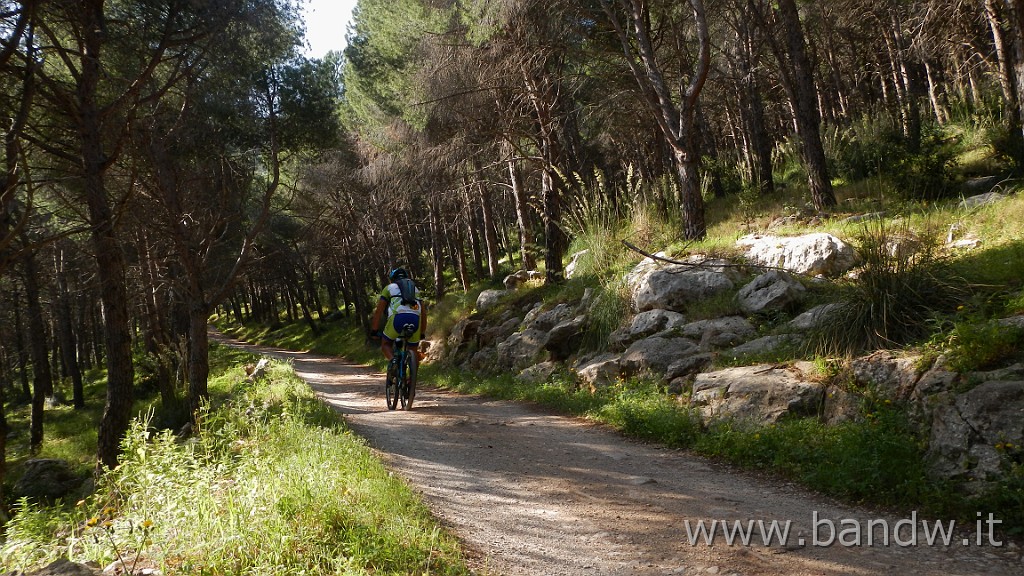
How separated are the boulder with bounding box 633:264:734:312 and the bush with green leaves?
121 inches

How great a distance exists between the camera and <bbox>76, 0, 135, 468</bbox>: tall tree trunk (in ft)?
26.1

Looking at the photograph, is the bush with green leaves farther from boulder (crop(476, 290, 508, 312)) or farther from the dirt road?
boulder (crop(476, 290, 508, 312))

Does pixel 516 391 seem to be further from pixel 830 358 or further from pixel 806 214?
pixel 806 214

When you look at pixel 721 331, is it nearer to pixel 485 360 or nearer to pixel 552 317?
pixel 552 317

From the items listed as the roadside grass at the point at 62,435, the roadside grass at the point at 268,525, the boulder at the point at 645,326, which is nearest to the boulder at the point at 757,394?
the boulder at the point at 645,326

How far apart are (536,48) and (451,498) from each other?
10.7 m

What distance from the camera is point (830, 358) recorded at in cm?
543

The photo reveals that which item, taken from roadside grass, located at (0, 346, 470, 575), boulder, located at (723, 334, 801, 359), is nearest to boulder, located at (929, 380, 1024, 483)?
boulder, located at (723, 334, 801, 359)

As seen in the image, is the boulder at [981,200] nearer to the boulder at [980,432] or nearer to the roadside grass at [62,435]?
the boulder at [980,432]

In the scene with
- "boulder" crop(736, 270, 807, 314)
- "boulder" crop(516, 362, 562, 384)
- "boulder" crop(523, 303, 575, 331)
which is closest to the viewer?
"boulder" crop(736, 270, 807, 314)

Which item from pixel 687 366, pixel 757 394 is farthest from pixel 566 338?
pixel 757 394

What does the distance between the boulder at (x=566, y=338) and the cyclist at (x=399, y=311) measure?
9.05 ft

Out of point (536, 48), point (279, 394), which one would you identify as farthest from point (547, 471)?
point (536, 48)

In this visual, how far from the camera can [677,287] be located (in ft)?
29.8
